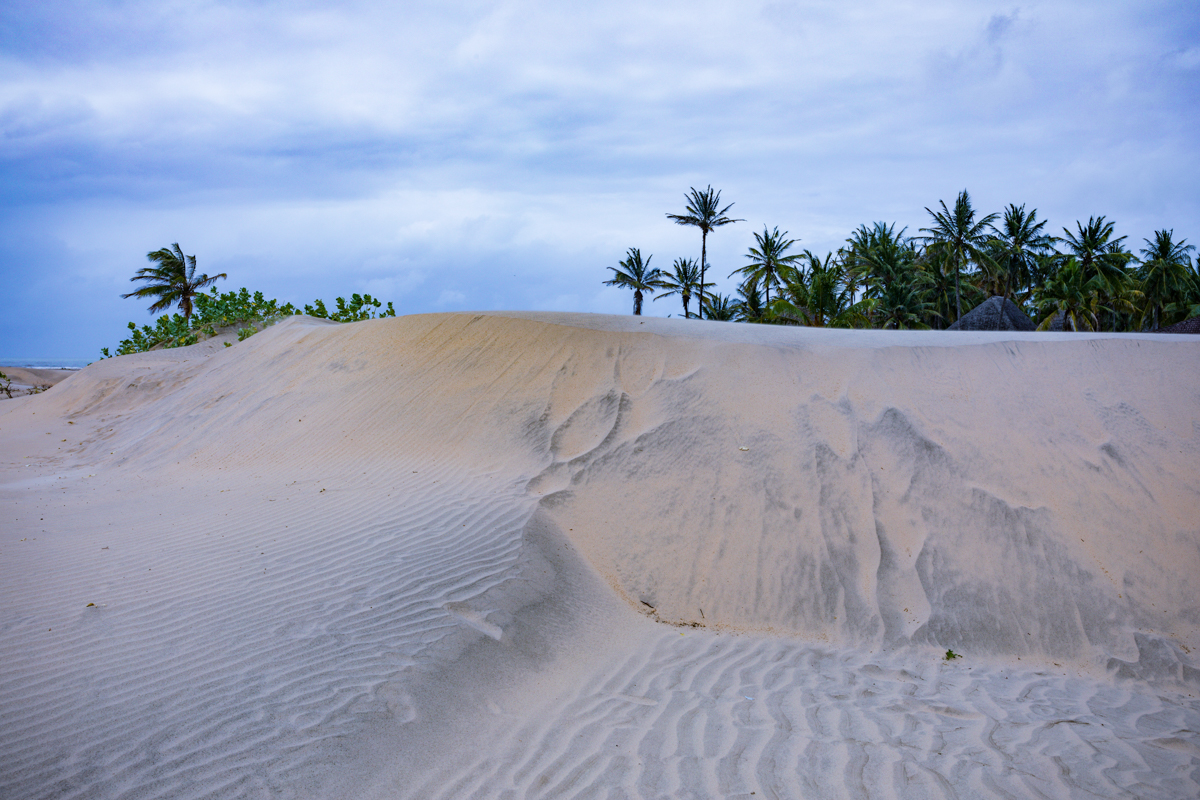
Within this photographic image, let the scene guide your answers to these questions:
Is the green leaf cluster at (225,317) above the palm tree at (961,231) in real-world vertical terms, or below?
below

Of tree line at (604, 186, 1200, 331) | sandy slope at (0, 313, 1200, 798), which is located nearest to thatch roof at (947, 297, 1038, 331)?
tree line at (604, 186, 1200, 331)

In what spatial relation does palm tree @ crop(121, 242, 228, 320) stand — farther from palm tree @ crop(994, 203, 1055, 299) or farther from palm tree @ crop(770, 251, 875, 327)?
palm tree @ crop(994, 203, 1055, 299)

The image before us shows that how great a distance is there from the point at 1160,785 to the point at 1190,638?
13.4 ft

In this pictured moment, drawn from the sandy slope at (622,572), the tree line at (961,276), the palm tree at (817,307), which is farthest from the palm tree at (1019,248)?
the sandy slope at (622,572)

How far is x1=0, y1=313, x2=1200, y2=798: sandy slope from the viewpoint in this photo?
144 inches

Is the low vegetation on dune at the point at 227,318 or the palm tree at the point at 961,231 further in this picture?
the palm tree at the point at 961,231

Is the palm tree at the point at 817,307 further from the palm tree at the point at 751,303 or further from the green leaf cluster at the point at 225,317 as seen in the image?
the green leaf cluster at the point at 225,317

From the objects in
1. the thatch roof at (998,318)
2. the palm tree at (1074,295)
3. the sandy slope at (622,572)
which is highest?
the palm tree at (1074,295)

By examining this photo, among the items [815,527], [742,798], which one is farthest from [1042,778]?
[815,527]

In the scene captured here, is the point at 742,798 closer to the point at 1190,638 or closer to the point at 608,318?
the point at 1190,638

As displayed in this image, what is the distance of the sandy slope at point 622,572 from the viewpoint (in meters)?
3.65

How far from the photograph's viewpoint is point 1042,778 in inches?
140

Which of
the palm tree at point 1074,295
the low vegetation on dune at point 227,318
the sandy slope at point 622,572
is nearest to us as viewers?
the sandy slope at point 622,572

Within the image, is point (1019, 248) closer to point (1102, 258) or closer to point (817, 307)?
point (1102, 258)
